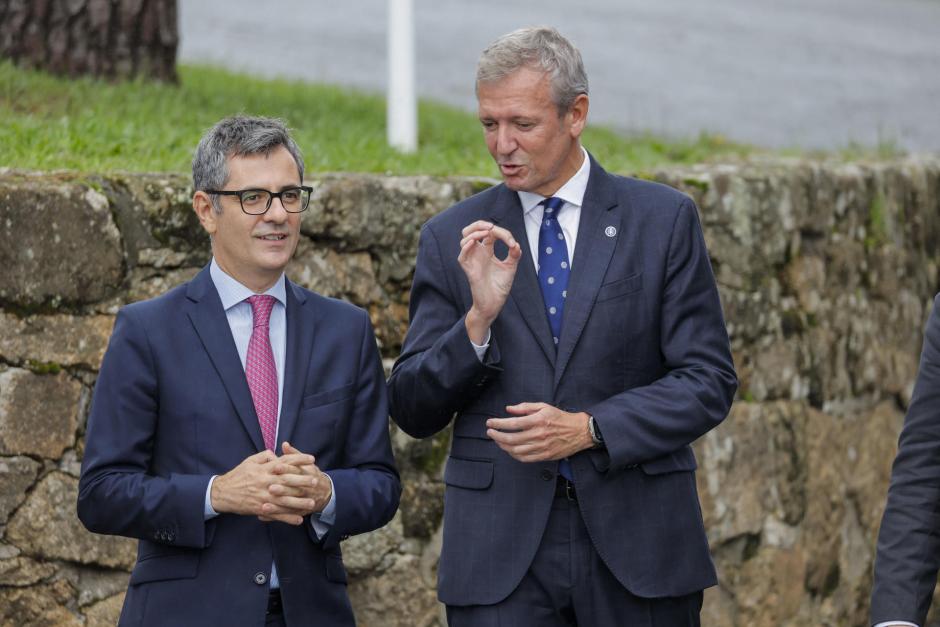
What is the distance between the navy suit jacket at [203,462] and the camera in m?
3.45

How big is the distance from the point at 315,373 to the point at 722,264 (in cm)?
296

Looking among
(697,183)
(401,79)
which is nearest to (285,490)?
(697,183)

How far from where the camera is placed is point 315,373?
143 inches

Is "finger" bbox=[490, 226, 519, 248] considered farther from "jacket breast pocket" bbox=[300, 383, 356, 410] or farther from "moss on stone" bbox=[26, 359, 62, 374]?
"moss on stone" bbox=[26, 359, 62, 374]

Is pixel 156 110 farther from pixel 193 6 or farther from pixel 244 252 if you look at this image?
pixel 193 6

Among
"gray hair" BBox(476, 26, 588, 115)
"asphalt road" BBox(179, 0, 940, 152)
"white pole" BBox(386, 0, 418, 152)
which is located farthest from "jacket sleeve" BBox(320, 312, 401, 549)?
"asphalt road" BBox(179, 0, 940, 152)

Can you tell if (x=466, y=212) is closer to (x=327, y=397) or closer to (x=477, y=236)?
(x=477, y=236)

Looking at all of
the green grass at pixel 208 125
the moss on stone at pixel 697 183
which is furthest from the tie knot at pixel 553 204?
the moss on stone at pixel 697 183

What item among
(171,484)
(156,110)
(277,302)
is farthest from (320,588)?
(156,110)

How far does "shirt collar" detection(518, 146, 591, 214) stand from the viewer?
388 cm

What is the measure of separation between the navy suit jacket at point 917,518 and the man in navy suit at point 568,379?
1.65 ft

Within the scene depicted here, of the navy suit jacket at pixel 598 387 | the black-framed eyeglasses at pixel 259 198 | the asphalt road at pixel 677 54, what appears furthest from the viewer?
the asphalt road at pixel 677 54

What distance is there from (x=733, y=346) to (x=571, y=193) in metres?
2.55

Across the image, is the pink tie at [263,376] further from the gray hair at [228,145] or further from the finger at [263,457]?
the gray hair at [228,145]
